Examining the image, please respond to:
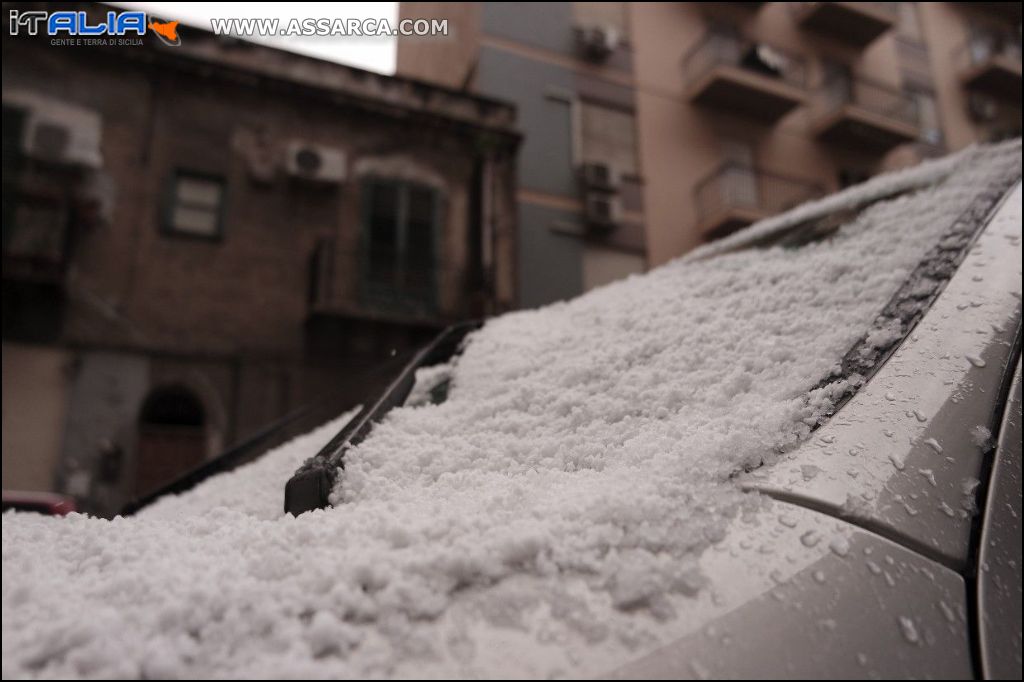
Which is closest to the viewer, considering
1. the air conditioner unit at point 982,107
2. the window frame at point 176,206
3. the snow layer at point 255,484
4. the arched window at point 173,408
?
the snow layer at point 255,484

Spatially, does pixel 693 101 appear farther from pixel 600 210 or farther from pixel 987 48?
pixel 987 48

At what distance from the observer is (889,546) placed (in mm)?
863

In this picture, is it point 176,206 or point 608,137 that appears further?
point 608,137

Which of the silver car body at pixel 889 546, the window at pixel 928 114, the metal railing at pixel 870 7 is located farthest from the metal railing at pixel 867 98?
the silver car body at pixel 889 546

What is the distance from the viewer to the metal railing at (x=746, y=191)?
1219cm

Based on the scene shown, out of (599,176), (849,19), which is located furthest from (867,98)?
(599,176)

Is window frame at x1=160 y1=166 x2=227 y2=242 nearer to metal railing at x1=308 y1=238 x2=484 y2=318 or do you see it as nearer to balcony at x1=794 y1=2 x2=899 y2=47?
metal railing at x1=308 y1=238 x2=484 y2=318

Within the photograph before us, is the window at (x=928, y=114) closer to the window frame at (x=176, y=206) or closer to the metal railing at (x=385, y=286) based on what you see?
the metal railing at (x=385, y=286)

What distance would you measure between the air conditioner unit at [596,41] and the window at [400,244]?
4484 mm

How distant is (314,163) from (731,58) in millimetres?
8813

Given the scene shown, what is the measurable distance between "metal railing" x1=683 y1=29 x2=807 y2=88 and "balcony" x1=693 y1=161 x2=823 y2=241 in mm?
2000

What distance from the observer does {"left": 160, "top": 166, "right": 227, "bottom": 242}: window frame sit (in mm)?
8422

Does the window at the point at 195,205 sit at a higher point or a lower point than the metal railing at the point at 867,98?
lower

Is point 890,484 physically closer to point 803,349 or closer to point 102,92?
point 803,349
